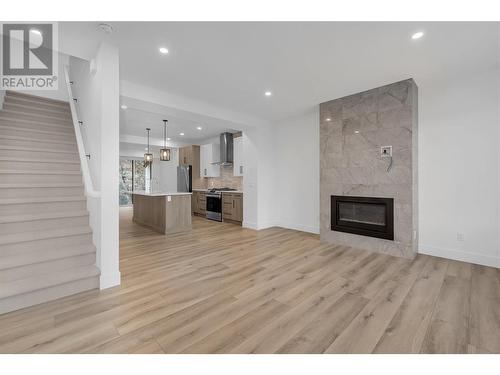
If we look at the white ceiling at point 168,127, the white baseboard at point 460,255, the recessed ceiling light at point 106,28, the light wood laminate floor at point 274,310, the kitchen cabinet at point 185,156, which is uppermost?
the white ceiling at point 168,127

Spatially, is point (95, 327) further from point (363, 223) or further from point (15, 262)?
point (363, 223)

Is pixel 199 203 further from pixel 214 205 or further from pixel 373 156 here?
pixel 373 156

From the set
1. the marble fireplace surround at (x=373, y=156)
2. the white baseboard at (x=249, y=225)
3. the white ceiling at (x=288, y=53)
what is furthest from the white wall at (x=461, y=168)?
the white baseboard at (x=249, y=225)

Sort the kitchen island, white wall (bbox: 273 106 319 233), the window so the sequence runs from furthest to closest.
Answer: the window → white wall (bbox: 273 106 319 233) → the kitchen island

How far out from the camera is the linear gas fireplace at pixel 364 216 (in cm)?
360

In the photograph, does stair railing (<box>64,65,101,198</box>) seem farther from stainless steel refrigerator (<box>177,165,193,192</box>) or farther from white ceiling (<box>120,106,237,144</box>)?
stainless steel refrigerator (<box>177,165,193,192</box>)

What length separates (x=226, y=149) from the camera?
6.96 meters

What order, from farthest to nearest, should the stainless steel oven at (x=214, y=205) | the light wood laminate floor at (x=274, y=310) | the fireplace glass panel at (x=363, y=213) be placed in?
the stainless steel oven at (x=214, y=205) < the fireplace glass panel at (x=363, y=213) < the light wood laminate floor at (x=274, y=310)

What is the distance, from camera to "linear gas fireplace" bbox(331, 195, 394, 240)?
3.60 meters

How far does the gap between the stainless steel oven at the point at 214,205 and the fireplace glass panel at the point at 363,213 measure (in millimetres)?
3522

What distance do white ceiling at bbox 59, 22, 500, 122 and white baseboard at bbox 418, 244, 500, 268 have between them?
256 cm

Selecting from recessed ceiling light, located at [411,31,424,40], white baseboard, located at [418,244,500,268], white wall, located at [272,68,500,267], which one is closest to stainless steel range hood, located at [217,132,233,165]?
white wall, located at [272,68,500,267]

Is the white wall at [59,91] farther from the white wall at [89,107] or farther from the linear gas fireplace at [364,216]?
the linear gas fireplace at [364,216]
